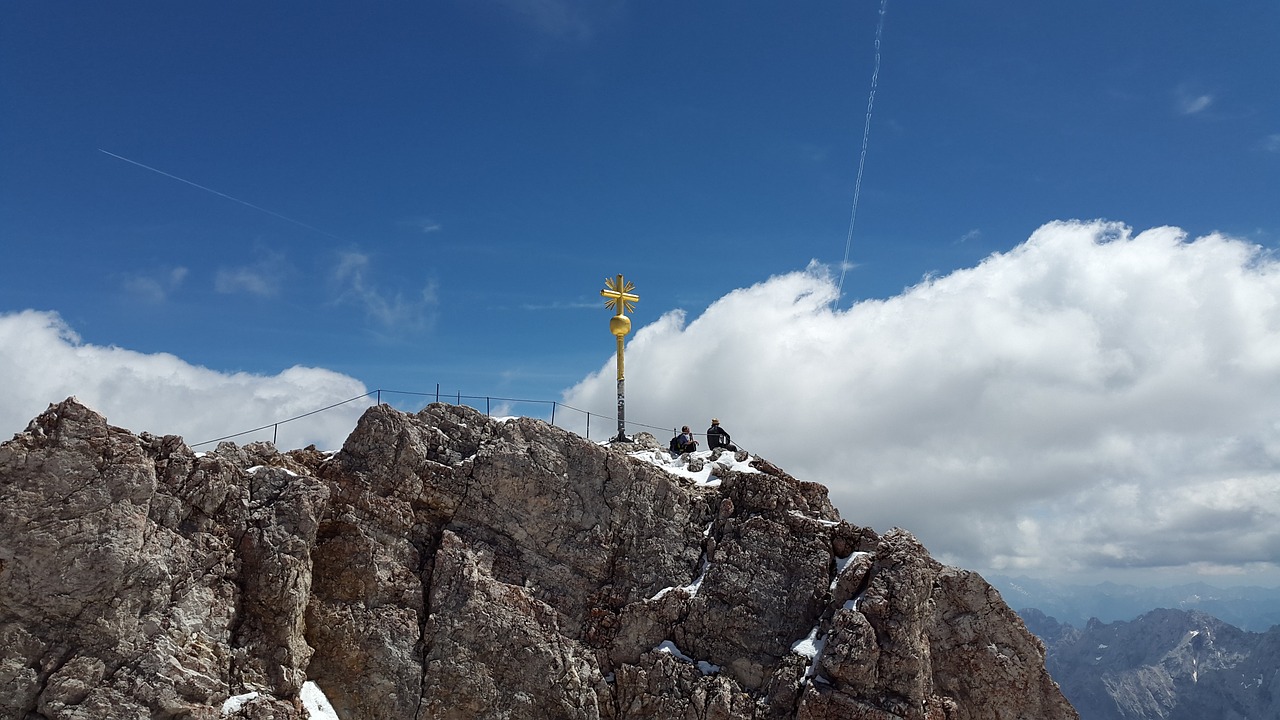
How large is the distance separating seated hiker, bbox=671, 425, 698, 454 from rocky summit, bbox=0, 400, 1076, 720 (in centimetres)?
483

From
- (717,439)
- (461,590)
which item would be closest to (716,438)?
(717,439)

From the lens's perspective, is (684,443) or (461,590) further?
(684,443)

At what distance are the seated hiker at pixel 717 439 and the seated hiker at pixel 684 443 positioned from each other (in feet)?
2.87

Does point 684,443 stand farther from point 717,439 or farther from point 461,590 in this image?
point 461,590

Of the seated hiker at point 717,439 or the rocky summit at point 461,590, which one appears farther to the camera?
the seated hiker at point 717,439

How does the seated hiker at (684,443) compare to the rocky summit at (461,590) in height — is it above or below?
above

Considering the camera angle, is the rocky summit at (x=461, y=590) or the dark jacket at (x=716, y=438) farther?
the dark jacket at (x=716, y=438)

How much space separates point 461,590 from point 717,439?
17726mm

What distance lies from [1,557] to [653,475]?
26143 mm

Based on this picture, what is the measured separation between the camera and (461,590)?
37.6 meters

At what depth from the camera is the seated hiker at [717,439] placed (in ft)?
161

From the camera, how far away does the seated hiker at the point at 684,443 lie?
49.3m

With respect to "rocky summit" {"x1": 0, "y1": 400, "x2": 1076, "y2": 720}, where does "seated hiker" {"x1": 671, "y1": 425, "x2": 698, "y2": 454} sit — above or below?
above

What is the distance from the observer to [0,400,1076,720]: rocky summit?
30.6 m
